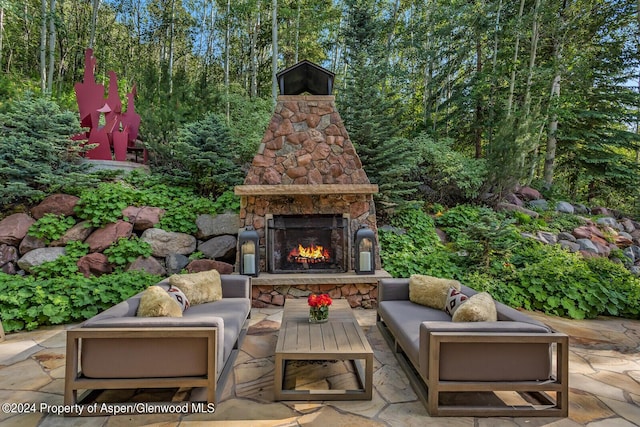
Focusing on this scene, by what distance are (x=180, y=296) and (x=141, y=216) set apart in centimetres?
270

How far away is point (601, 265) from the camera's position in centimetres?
465

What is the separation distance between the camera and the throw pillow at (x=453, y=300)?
281cm

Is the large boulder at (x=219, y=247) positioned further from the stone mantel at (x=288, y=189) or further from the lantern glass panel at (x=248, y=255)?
the stone mantel at (x=288, y=189)

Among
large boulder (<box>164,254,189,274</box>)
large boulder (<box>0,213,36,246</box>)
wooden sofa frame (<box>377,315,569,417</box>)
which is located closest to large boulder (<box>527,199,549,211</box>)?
wooden sofa frame (<box>377,315,569,417</box>)

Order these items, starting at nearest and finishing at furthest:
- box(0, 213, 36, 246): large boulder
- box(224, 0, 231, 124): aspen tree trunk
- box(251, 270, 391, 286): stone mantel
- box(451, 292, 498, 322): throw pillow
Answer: box(451, 292, 498, 322): throw pillow → box(251, 270, 391, 286): stone mantel → box(0, 213, 36, 246): large boulder → box(224, 0, 231, 124): aspen tree trunk

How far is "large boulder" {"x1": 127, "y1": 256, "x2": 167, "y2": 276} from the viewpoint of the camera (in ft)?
15.0

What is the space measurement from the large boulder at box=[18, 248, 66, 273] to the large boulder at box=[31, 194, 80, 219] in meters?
0.63

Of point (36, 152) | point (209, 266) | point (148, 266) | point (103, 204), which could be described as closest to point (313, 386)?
point (209, 266)

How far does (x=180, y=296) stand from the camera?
298 cm

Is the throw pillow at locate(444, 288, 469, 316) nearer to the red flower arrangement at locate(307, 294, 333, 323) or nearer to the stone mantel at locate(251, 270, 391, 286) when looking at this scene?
the red flower arrangement at locate(307, 294, 333, 323)

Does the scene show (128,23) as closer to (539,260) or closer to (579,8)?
(579,8)

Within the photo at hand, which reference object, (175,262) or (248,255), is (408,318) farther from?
(175,262)

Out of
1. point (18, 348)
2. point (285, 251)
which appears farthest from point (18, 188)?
point (285, 251)

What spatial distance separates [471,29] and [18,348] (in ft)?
37.7
